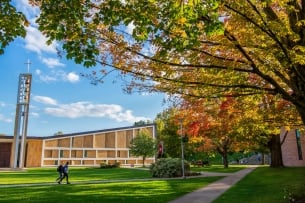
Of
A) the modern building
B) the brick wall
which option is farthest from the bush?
the modern building

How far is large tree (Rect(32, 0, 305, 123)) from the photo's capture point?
5562 millimetres

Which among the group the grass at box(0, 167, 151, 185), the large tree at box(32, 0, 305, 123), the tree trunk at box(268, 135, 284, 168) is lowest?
the grass at box(0, 167, 151, 185)

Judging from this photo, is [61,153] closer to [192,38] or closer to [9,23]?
[9,23]

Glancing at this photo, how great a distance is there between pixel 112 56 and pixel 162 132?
2011 inches

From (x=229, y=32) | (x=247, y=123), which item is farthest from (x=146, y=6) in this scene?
(x=247, y=123)

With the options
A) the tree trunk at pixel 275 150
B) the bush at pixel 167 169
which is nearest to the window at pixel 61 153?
the bush at pixel 167 169

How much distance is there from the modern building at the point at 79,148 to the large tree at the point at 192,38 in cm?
5080

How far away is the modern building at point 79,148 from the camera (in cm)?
5534

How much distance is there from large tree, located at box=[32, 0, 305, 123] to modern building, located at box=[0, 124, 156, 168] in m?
50.8

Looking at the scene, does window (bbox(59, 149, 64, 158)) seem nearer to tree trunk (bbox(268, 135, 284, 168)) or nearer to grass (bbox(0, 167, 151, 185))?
grass (bbox(0, 167, 151, 185))

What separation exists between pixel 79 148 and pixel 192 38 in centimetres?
5727

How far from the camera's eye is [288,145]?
36.5 meters

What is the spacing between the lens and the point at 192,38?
211 inches

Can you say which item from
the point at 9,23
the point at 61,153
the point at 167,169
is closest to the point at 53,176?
the point at 167,169
